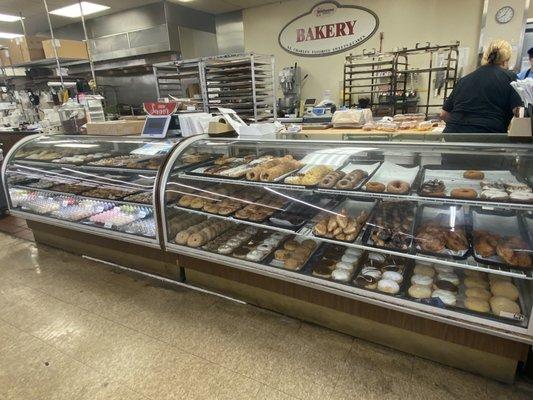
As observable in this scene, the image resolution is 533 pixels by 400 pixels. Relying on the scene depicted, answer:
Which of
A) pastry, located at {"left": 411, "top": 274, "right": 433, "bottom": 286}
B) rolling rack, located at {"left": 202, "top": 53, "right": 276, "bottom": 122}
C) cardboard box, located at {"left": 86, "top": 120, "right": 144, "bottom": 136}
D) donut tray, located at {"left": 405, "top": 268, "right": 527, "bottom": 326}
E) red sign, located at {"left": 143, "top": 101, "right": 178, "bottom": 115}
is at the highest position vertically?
rolling rack, located at {"left": 202, "top": 53, "right": 276, "bottom": 122}

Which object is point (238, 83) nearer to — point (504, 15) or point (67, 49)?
point (67, 49)

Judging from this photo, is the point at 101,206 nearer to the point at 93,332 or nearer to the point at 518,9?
the point at 93,332

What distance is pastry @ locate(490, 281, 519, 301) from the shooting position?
5.48 ft

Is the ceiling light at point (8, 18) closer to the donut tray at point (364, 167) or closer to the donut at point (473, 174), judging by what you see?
the donut tray at point (364, 167)

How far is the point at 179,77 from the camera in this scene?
564 centimetres

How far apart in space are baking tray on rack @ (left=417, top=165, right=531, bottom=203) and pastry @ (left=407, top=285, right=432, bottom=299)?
51 cm

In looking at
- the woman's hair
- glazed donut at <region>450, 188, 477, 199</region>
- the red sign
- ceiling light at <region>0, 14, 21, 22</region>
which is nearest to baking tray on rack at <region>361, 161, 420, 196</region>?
glazed donut at <region>450, 188, 477, 199</region>

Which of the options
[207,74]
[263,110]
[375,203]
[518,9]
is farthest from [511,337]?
[518,9]

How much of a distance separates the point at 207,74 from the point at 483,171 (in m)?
3.93

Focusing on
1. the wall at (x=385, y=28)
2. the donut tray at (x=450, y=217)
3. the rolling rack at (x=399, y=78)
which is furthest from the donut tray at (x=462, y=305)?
the wall at (x=385, y=28)

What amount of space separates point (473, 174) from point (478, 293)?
0.68m

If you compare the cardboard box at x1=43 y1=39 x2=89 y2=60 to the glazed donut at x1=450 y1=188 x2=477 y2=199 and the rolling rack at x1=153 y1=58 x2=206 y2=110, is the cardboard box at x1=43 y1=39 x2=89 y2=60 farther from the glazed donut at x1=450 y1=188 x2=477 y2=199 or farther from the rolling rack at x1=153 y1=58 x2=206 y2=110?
the glazed donut at x1=450 y1=188 x2=477 y2=199

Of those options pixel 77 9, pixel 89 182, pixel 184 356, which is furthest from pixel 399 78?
pixel 77 9

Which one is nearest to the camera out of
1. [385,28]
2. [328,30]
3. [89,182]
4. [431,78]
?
[89,182]
